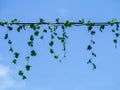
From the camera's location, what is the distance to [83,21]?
25.1 ft

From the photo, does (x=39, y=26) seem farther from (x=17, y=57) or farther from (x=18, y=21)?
(x=17, y=57)

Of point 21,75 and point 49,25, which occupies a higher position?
point 49,25

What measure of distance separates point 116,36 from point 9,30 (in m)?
3.01

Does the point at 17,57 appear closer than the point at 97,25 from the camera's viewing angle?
No

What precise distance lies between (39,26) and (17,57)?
1.13 metres

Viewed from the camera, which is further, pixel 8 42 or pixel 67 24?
pixel 8 42

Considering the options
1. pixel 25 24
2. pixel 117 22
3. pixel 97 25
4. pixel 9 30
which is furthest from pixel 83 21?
pixel 9 30

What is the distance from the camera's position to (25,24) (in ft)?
26.3

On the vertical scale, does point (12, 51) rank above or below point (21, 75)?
above

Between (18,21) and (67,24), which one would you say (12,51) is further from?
(67,24)

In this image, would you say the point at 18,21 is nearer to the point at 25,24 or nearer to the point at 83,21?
A: the point at 25,24

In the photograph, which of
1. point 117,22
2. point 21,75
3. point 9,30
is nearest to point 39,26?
point 9,30

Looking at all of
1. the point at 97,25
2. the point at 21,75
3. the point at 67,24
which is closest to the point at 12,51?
the point at 21,75

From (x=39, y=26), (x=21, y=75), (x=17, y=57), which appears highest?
(x=39, y=26)
